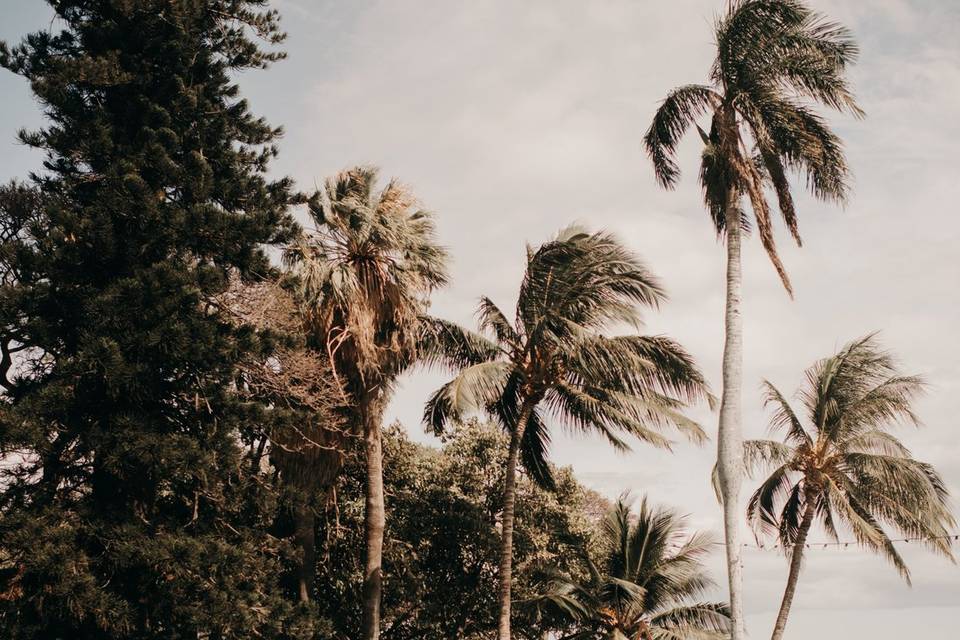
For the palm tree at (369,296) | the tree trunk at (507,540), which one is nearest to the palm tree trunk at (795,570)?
the tree trunk at (507,540)

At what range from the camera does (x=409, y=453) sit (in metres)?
21.6

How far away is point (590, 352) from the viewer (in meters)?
17.9

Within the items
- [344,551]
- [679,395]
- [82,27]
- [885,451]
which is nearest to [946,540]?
[885,451]

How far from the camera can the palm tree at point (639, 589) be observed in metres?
19.5

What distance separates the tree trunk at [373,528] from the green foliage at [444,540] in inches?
88.6

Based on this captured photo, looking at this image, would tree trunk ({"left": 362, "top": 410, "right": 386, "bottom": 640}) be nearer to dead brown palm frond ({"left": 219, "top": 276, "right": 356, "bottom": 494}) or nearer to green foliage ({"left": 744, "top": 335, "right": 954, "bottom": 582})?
dead brown palm frond ({"left": 219, "top": 276, "right": 356, "bottom": 494})

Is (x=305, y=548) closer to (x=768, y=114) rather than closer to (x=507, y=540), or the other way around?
(x=507, y=540)

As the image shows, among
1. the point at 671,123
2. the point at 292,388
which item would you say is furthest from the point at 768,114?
the point at 292,388

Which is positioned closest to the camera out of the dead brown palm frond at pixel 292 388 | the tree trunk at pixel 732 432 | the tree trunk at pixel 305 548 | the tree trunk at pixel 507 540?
the tree trunk at pixel 732 432

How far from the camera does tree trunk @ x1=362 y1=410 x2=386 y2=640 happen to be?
16.6m

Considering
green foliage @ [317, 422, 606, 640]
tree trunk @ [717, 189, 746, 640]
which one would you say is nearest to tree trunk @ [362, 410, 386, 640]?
green foliage @ [317, 422, 606, 640]

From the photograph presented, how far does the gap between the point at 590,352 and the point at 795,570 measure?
8.34 meters

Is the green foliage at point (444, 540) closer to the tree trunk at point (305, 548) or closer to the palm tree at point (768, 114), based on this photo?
the tree trunk at point (305, 548)

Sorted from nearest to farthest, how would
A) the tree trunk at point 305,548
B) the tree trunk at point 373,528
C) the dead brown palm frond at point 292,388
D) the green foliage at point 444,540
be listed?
the dead brown palm frond at point 292,388 → the tree trunk at point 373,528 → the tree trunk at point 305,548 → the green foliage at point 444,540
